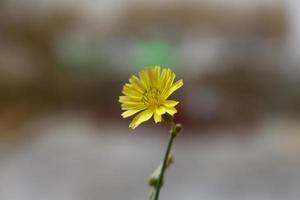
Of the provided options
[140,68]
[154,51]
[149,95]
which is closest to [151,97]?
[149,95]

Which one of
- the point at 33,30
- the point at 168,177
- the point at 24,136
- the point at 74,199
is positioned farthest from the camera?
the point at 33,30

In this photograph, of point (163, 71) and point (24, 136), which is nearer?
point (163, 71)

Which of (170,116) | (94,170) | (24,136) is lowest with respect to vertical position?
(170,116)

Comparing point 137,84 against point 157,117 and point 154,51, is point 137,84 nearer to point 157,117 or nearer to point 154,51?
point 157,117

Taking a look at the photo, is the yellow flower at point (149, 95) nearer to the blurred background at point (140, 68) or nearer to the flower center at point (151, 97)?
the flower center at point (151, 97)

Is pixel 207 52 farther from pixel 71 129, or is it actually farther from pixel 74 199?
pixel 74 199

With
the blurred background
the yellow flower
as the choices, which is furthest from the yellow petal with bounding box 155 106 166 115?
the blurred background

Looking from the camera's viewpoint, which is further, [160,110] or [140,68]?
[140,68]

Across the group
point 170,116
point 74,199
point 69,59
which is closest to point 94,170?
point 74,199
